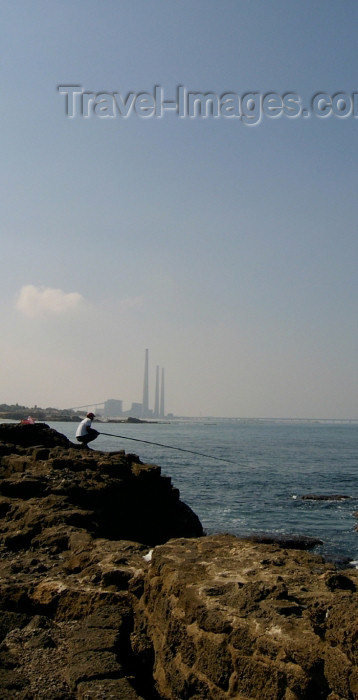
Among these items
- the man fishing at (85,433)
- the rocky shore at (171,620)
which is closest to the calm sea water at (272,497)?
the man fishing at (85,433)

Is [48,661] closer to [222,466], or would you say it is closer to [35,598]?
[35,598]

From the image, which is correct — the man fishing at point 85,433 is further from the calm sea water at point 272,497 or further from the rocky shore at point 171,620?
the rocky shore at point 171,620

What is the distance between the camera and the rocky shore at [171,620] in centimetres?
343

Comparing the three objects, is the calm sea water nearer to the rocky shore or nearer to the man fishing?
the man fishing

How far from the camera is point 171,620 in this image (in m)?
4.39

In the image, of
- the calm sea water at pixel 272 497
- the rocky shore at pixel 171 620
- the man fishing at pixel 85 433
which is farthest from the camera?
the calm sea water at pixel 272 497

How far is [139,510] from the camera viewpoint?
11.0m

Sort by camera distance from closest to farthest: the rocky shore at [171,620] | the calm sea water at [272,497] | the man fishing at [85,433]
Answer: the rocky shore at [171,620]
the man fishing at [85,433]
the calm sea water at [272,497]

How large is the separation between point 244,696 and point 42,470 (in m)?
7.66

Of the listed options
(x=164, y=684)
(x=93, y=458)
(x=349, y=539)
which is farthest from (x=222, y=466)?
(x=164, y=684)

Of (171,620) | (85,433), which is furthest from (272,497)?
(171,620)

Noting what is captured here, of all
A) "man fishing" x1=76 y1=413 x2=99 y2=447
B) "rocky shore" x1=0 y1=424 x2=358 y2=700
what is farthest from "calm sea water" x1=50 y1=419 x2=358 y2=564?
"rocky shore" x1=0 y1=424 x2=358 y2=700

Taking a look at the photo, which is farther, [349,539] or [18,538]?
[349,539]

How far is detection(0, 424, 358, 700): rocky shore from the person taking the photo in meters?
3.43
